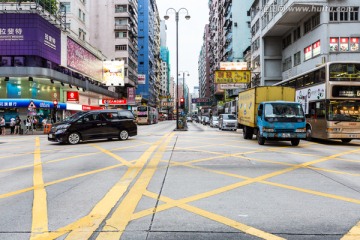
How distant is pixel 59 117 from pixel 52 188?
36772 mm

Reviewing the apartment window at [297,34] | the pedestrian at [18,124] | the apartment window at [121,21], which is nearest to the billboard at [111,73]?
the apartment window at [121,21]

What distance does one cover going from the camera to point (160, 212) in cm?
495

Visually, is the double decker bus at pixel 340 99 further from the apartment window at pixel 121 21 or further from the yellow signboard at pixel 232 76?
the apartment window at pixel 121 21

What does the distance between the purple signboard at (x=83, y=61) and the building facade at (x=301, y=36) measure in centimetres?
2507

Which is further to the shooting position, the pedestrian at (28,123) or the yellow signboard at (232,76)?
the yellow signboard at (232,76)

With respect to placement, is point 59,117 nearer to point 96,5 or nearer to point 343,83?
point 343,83

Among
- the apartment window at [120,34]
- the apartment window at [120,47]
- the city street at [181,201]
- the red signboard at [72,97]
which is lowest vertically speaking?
the city street at [181,201]

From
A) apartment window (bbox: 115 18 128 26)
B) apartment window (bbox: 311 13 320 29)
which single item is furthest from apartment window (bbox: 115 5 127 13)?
apartment window (bbox: 311 13 320 29)

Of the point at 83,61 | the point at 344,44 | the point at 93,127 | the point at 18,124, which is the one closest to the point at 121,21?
the point at 83,61

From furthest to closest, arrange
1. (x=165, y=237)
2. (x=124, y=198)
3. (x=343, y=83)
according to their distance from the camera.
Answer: (x=343, y=83) < (x=124, y=198) < (x=165, y=237)

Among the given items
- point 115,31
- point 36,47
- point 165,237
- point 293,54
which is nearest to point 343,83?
point 165,237

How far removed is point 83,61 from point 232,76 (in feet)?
69.0

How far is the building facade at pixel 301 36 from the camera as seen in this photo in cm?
3181

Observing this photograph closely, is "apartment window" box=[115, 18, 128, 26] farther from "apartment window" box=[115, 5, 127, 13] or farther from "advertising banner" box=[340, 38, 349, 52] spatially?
"advertising banner" box=[340, 38, 349, 52]
